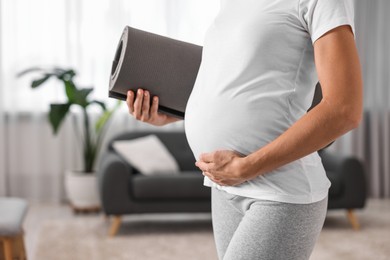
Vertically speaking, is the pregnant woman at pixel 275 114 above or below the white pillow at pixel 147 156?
above

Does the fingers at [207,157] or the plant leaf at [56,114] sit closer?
the fingers at [207,157]

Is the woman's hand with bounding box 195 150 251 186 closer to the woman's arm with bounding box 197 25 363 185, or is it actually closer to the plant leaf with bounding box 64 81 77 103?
the woman's arm with bounding box 197 25 363 185

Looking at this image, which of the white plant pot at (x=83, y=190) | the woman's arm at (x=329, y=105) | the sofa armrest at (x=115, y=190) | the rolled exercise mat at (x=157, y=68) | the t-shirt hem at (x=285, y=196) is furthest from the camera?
the white plant pot at (x=83, y=190)

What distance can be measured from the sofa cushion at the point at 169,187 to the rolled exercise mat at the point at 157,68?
2.77 metres

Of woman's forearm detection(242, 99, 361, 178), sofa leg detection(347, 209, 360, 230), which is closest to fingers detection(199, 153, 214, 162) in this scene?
woman's forearm detection(242, 99, 361, 178)

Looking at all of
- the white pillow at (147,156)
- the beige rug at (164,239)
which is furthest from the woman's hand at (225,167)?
the white pillow at (147,156)

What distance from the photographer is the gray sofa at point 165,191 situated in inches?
168

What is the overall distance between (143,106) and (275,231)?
473 mm

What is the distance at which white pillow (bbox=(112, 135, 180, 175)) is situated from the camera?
459 centimetres

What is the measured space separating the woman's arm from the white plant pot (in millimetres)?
3985

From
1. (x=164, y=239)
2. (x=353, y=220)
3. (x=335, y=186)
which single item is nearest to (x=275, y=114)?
(x=164, y=239)

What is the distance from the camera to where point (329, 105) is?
3.55 ft

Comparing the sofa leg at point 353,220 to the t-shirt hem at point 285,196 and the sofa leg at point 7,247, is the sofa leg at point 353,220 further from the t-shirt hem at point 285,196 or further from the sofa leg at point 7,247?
the t-shirt hem at point 285,196

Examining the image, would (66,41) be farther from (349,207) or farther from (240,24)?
(240,24)
